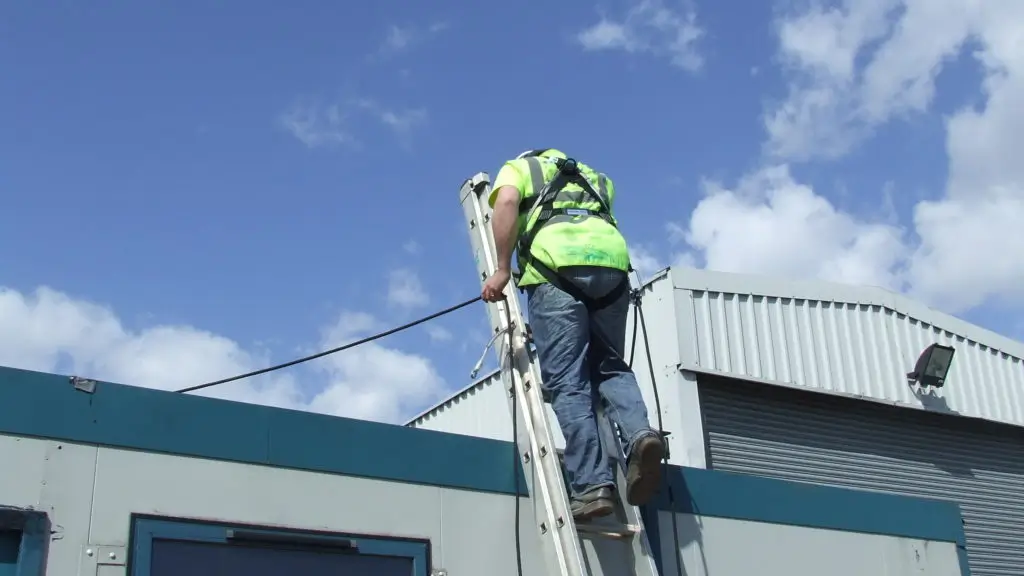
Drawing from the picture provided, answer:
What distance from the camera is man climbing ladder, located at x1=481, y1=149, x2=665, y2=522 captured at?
4773 millimetres

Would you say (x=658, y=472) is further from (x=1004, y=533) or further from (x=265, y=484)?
(x=1004, y=533)

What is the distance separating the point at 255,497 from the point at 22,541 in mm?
893

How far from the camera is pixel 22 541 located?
12.4 feet

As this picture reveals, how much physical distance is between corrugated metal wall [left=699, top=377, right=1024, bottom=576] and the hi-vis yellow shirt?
5.82 meters

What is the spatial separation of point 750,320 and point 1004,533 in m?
4.11

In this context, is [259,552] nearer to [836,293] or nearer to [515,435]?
[515,435]

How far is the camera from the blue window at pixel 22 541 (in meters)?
3.77

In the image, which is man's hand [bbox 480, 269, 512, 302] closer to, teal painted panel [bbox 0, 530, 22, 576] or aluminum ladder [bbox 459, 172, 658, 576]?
aluminum ladder [bbox 459, 172, 658, 576]

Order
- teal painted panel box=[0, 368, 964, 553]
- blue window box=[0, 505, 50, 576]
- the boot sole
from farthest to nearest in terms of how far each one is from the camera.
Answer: the boot sole
teal painted panel box=[0, 368, 964, 553]
blue window box=[0, 505, 50, 576]

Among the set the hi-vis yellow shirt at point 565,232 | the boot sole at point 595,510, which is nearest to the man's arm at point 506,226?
the hi-vis yellow shirt at point 565,232

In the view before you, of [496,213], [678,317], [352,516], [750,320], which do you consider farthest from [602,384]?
[750,320]

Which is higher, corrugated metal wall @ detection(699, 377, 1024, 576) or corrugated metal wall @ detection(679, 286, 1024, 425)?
corrugated metal wall @ detection(679, 286, 1024, 425)

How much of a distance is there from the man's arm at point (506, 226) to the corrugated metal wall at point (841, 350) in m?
5.93

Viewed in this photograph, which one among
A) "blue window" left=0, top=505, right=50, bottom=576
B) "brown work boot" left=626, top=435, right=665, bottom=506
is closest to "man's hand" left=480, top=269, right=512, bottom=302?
"brown work boot" left=626, top=435, right=665, bottom=506
